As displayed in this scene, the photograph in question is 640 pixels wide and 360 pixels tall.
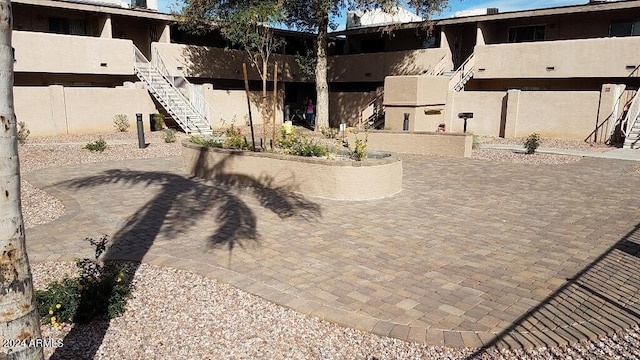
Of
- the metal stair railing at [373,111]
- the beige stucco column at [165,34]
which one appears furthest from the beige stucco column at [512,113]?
the beige stucco column at [165,34]

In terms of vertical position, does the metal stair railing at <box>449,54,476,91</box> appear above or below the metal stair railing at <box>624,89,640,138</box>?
above

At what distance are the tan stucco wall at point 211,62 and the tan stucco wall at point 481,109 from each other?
11.0 m

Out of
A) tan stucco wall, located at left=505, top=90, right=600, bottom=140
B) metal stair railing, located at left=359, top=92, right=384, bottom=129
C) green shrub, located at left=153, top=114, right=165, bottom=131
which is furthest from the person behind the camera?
metal stair railing, located at left=359, top=92, right=384, bottom=129

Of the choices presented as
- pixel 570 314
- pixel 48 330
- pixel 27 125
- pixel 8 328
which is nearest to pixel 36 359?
pixel 8 328

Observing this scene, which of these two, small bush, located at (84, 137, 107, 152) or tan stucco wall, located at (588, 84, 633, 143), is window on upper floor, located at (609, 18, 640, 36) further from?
small bush, located at (84, 137, 107, 152)

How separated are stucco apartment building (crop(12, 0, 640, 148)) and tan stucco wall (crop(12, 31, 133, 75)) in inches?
1.7

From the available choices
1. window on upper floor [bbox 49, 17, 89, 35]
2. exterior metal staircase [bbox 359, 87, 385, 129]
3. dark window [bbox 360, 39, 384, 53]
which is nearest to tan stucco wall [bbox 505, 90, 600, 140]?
exterior metal staircase [bbox 359, 87, 385, 129]

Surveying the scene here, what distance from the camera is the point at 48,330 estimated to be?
433cm

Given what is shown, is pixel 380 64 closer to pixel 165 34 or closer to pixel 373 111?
pixel 373 111

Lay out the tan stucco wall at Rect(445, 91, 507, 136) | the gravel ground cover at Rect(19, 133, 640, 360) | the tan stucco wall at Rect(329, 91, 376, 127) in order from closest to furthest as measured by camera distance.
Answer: the gravel ground cover at Rect(19, 133, 640, 360)
the tan stucco wall at Rect(445, 91, 507, 136)
the tan stucco wall at Rect(329, 91, 376, 127)

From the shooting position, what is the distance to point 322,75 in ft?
78.9

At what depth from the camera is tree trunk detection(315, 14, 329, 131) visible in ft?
76.5

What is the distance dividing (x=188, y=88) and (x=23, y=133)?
25.6 ft

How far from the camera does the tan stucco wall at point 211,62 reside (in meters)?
24.8
